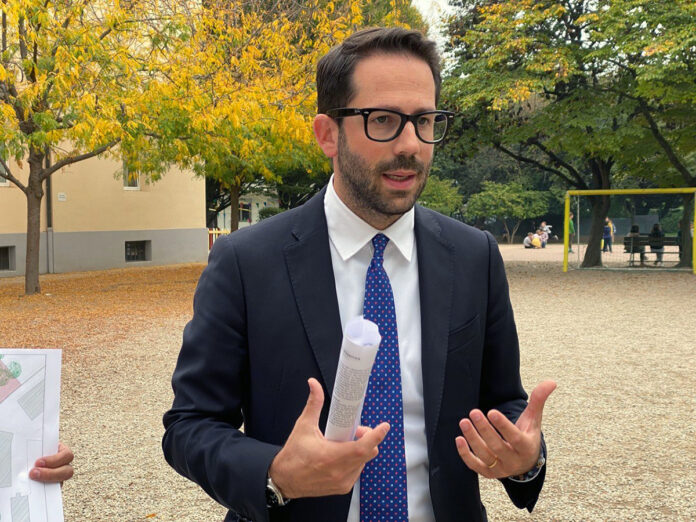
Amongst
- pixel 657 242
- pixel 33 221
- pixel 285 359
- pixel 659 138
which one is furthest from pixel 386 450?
pixel 657 242

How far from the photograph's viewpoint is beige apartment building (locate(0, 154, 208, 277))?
18.8 meters

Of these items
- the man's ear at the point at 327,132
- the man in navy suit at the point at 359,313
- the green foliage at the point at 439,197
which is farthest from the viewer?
the green foliage at the point at 439,197

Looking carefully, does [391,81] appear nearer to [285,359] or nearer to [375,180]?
[375,180]

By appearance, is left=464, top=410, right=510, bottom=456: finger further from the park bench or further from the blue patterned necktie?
the park bench

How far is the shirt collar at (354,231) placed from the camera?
69.9 inches

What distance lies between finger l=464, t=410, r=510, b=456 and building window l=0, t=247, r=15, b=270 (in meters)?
19.5

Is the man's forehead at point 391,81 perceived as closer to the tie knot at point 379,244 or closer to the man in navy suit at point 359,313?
the man in navy suit at point 359,313

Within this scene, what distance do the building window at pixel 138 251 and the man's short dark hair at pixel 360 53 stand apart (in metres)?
21.7

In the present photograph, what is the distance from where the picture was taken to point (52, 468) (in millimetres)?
1707

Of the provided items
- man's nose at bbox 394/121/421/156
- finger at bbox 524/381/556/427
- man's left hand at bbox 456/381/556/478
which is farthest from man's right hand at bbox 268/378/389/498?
man's nose at bbox 394/121/421/156

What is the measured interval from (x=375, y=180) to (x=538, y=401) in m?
0.62

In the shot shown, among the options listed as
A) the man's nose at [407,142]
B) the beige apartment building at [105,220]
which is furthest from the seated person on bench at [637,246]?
the man's nose at [407,142]

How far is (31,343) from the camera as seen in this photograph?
9.22 metres

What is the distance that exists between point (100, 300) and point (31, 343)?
178 inches
